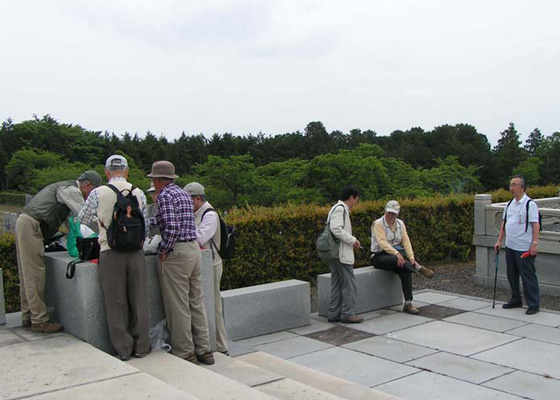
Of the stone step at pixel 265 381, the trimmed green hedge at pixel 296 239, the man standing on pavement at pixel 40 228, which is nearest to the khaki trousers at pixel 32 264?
the man standing on pavement at pixel 40 228

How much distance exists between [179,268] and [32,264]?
4.62 feet

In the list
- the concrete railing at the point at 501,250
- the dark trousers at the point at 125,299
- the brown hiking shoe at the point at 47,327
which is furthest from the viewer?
the concrete railing at the point at 501,250

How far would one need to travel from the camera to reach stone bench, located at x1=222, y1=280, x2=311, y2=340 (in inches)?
285

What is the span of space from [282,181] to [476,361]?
14.4 metres

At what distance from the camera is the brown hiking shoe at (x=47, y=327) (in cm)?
544

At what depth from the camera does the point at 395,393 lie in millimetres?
5336

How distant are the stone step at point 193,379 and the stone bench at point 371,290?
355 centimetres

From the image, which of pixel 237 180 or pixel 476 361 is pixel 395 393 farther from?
pixel 237 180

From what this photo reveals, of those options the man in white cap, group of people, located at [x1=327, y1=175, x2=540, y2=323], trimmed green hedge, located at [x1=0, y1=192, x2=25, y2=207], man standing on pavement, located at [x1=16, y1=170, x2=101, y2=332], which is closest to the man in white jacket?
group of people, located at [x1=327, y1=175, x2=540, y2=323]

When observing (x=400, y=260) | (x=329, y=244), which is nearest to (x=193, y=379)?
(x=329, y=244)

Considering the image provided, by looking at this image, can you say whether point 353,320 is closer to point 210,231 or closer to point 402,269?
point 402,269

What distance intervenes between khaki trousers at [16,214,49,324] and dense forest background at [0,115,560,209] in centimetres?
1249

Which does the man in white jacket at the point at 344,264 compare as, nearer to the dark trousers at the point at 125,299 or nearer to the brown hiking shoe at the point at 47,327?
the dark trousers at the point at 125,299

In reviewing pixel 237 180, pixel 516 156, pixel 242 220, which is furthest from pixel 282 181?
pixel 516 156
